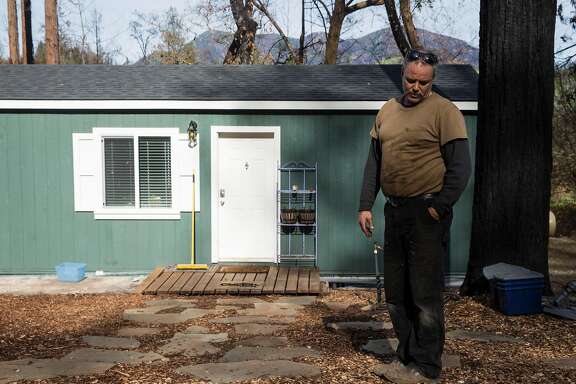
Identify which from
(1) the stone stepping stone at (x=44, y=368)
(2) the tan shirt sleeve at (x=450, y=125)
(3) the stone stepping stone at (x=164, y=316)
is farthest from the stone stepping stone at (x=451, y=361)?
(3) the stone stepping stone at (x=164, y=316)

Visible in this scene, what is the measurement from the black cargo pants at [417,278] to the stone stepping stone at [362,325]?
1.47m

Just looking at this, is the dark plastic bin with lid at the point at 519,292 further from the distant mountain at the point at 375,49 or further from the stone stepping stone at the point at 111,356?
the distant mountain at the point at 375,49

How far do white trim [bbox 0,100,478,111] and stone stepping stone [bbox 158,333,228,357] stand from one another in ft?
14.0

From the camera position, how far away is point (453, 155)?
3404mm

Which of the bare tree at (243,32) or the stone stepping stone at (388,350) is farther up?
the bare tree at (243,32)

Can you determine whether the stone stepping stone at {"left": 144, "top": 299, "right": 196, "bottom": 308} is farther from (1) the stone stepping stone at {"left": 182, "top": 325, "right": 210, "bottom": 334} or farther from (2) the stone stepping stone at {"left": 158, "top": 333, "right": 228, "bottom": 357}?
(2) the stone stepping stone at {"left": 158, "top": 333, "right": 228, "bottom": 357}

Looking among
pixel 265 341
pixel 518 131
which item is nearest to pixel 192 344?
pixel 265 341

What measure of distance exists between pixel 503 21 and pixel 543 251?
85.5 inches

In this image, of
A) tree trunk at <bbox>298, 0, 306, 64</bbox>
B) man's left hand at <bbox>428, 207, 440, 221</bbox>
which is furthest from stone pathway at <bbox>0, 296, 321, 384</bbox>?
tree trunk at <bbox>298, 0, 306, 64</bbox>

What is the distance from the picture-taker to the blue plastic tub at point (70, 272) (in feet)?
27.8

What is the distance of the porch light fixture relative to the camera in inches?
352

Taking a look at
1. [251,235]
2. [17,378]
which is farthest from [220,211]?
[17,378]

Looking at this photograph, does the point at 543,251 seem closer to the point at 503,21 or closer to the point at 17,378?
the point at 503,21

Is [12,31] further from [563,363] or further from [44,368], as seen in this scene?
[563,363]
